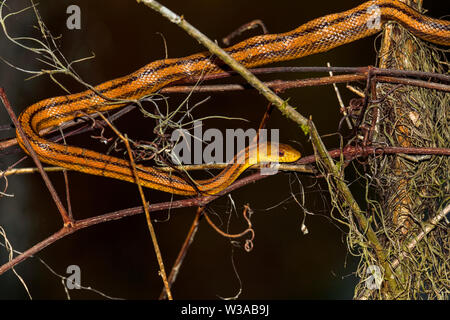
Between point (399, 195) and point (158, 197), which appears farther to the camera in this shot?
point (158, 197)

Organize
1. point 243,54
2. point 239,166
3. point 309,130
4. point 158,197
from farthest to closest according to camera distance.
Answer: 1. point 158,197
2. point 243,54
3. point 239,166
4. point 309,130

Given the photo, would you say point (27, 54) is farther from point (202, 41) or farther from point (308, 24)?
point (202, 41)

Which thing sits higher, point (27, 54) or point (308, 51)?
point (27, 54)

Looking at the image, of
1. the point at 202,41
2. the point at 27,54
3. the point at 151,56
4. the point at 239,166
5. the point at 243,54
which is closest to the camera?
the point at 202,41

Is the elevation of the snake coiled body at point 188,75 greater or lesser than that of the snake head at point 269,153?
greater

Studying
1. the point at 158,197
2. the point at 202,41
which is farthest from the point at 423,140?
the point at 158,197

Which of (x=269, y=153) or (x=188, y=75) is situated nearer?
(x=269, y=153)

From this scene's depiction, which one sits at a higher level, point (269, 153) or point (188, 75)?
point (188, 75)

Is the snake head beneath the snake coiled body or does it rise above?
beneath
